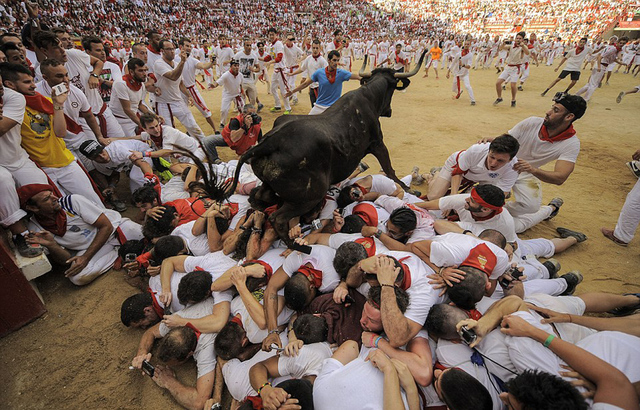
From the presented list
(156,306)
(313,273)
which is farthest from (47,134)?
(313,273)

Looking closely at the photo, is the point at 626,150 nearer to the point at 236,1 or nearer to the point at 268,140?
the point at 268,140

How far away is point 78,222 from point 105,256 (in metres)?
0.50

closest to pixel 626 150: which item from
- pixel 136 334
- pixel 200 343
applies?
pixel 200 343

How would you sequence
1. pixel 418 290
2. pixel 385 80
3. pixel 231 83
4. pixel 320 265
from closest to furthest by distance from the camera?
1. pixel 418 290
2. pixel 320 265
3. pixel 385 80
4. pixel 231 83

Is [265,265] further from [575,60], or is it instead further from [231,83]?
[575,60]

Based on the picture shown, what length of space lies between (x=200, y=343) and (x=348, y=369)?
4.49 feet

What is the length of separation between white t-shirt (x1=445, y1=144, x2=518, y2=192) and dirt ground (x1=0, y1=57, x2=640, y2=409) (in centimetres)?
109

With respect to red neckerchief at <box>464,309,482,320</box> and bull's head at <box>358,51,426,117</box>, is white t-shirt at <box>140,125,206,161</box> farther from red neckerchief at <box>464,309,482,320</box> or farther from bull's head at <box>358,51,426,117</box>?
red neckerchief at <box>464,309,482,320</box>

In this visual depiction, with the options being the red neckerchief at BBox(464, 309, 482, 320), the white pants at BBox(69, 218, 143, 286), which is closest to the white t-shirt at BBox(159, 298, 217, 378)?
the white pants at BBox(69, 218, 143, 286)

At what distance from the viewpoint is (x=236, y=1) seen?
104 feet

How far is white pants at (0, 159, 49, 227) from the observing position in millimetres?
2936

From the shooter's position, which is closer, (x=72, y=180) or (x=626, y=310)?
(x=626, y=310)

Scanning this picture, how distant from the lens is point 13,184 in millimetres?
3008

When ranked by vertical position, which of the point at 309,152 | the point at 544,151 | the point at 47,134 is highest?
the point at 47,134
